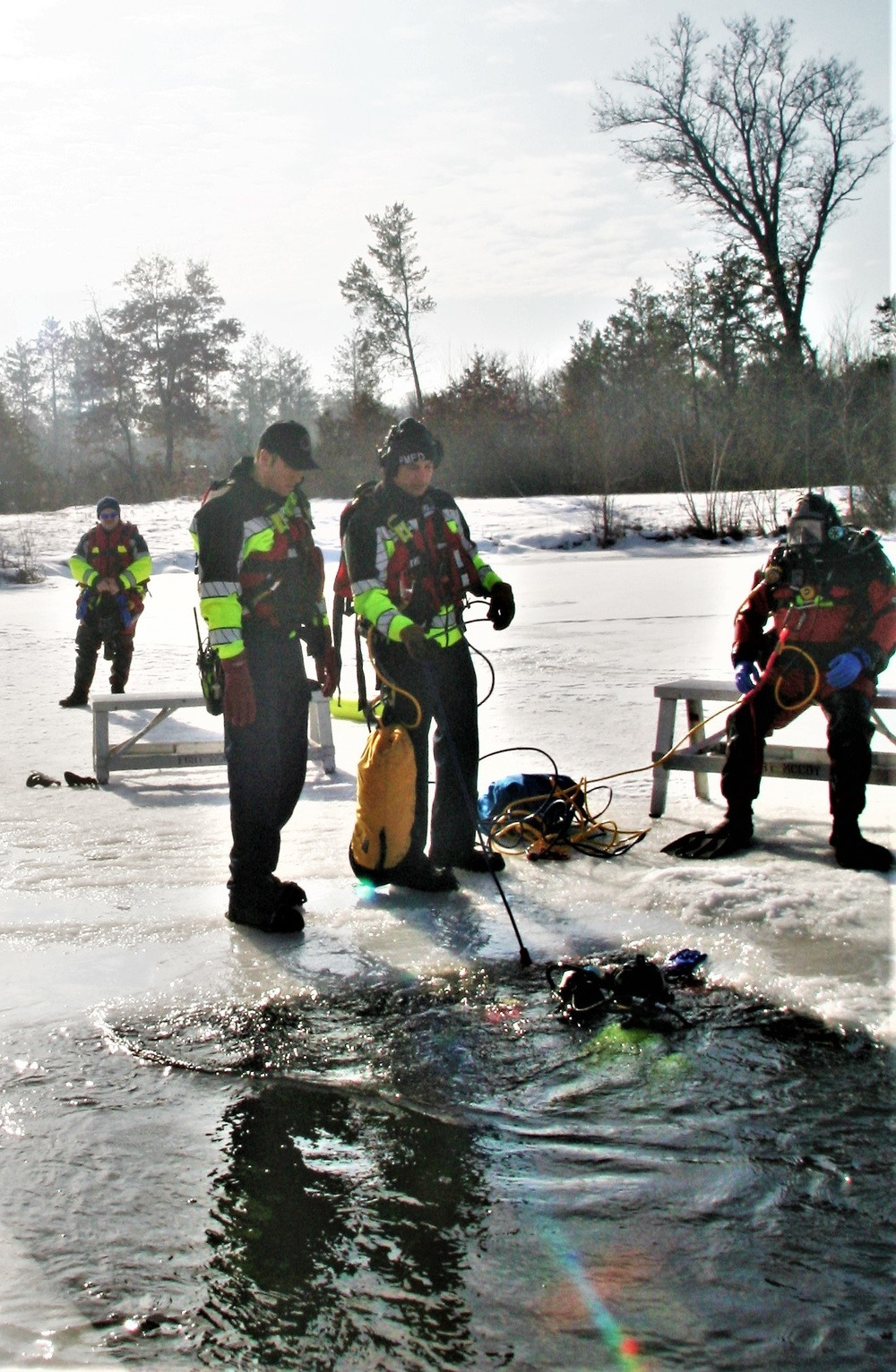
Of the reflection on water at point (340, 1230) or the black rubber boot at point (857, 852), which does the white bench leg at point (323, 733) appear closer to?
the black rubber boot at point (857, 852)

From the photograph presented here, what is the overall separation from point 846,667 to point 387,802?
1.99 m

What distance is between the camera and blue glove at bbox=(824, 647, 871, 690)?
208 inches

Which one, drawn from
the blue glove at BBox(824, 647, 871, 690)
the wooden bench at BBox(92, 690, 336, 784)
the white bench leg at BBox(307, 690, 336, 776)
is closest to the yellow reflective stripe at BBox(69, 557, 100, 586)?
the wooden bench at BBox(92, 690, 336, 784)

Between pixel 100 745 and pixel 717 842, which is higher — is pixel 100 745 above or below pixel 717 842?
above

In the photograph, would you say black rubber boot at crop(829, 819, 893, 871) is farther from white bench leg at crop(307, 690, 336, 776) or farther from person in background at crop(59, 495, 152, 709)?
person in background at crop(59, 495, 152, 709)

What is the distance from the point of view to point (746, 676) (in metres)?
5.73

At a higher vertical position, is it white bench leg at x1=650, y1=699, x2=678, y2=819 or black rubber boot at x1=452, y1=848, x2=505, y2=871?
white bench leg at x1=650, y1=699, x2=678, y2=819

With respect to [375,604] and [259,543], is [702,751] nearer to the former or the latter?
[375,604]

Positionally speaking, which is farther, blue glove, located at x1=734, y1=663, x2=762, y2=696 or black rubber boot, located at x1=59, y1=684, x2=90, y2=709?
black rubber boot, located at x1=59, y1=684, x2=90, y2=709

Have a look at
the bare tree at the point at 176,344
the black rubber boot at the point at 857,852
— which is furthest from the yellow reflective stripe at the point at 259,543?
the bare tree at the point at 176,344

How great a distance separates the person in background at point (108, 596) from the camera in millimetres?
10141

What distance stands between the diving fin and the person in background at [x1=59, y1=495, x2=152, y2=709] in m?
5.96

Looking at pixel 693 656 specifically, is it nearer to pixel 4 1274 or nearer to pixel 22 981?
pixel 22 981

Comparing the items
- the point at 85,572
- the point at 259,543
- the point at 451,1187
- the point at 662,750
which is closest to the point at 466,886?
the point at 662,750
